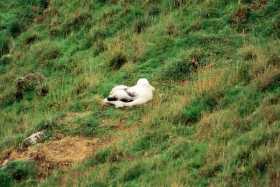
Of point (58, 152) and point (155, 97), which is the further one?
point (155, 97)

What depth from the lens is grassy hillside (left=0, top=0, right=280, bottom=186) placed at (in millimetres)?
10664

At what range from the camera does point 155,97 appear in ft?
45.6

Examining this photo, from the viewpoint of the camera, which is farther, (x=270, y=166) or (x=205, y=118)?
(x=205, y=118)

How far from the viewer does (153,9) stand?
718 inches

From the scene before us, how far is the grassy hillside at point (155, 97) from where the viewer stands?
10.7 meters

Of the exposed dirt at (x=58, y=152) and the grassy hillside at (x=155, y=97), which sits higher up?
the grassy hillside at (x=155, y=97)

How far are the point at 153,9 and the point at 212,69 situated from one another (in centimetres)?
445

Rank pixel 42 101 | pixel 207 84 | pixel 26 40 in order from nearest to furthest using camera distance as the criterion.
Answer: pixel 207 84, pixel 42 101, pixel 26 40

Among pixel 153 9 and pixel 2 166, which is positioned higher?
pixel 153 9

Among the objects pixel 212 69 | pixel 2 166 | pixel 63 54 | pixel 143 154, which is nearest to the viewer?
pixel 143 154

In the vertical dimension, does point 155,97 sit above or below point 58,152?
Result: above

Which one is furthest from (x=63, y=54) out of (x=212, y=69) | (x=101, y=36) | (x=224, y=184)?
(x=224, y=184)

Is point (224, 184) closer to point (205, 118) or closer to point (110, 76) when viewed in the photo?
point (205, 118)

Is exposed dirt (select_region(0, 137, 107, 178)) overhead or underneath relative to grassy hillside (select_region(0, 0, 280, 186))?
underneath
